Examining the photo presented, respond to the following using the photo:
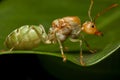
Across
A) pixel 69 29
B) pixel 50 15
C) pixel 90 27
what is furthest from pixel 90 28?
pixel 50 15

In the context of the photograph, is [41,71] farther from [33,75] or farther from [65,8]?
[65,8]

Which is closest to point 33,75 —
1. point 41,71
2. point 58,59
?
point 41,71

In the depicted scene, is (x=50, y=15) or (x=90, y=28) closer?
(x=90, y=28)

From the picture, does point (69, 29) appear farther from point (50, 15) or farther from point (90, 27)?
point (50, 15)
